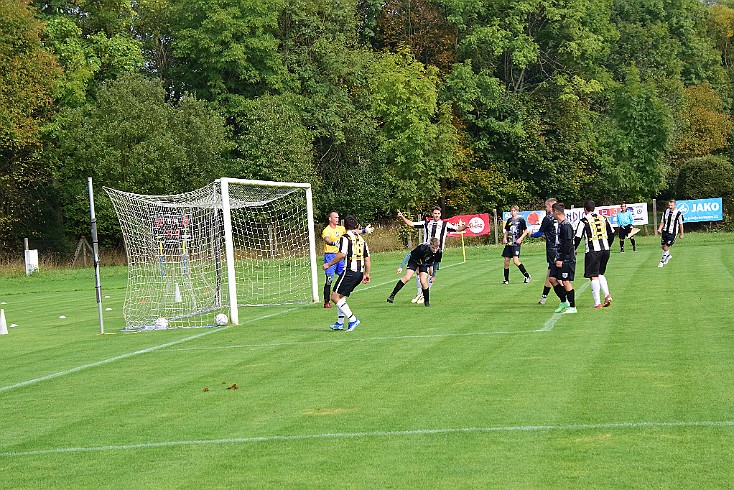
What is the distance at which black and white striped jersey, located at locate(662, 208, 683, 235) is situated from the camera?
104ft

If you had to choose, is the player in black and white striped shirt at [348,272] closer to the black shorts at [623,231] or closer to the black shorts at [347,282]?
the black shorts at [347,282]

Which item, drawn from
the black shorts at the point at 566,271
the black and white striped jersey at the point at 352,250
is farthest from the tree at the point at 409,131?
the black and white striped jersey at the point at 352,250

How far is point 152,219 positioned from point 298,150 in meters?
29.8

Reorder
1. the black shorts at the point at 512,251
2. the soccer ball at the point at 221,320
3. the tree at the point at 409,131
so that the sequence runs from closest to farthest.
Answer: the soccer ball at the point at 221,320
the black shorts at the point at 512,251
the tree at the point at 409,131

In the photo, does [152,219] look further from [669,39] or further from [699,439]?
[669,39]

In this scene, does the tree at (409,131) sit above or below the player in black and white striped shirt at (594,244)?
above

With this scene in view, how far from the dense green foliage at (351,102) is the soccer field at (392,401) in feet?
103

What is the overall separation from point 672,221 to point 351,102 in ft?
98.2

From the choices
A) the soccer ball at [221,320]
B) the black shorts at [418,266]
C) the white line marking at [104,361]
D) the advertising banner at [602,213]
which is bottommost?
the white line marking at [104,361]

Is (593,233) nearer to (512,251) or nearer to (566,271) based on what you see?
(566,271)

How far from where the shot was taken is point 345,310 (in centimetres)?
1769

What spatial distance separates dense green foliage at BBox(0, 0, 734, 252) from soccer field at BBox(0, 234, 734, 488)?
1237 inches

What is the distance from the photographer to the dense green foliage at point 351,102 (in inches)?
1984

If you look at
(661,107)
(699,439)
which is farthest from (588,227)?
(661,107)
